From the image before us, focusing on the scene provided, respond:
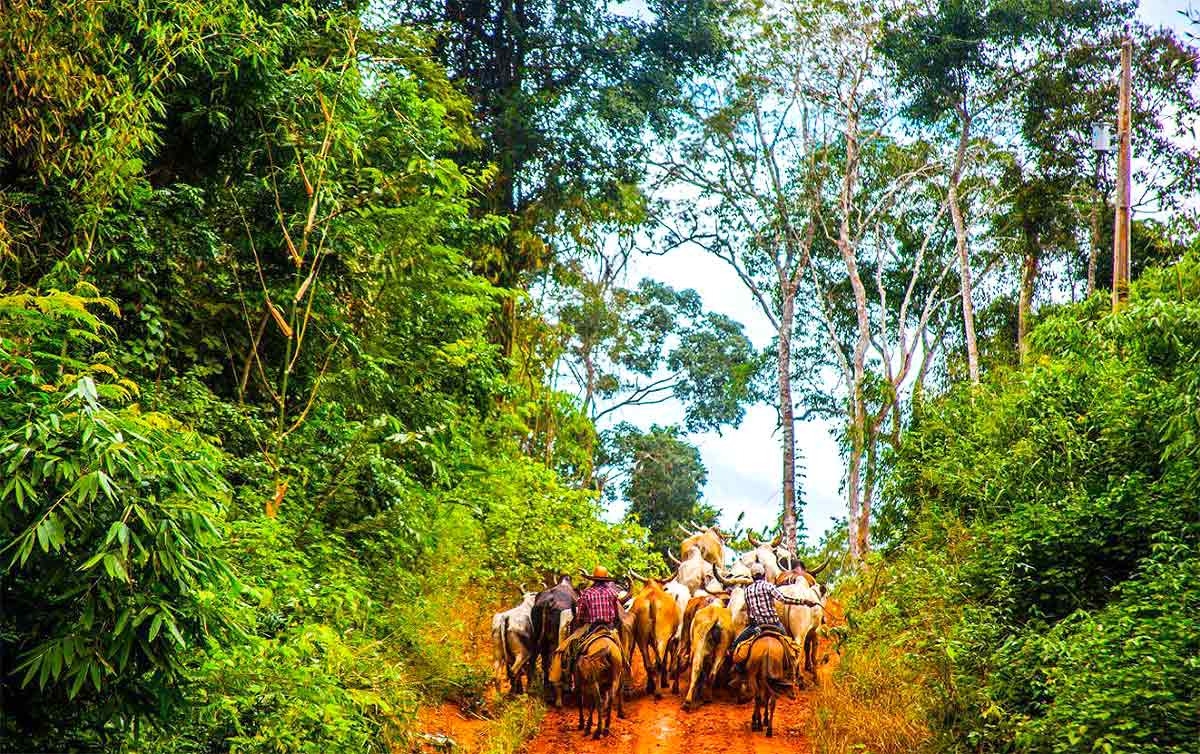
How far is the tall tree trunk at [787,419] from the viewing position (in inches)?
1054

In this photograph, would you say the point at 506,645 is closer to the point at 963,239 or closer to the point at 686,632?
the point at 686,632

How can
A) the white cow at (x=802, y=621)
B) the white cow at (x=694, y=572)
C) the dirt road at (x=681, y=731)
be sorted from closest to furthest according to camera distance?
the dirt road at (x=681, y=731) → the white cow at (x=802, y=621) → the white cow at (x=694, y=572)

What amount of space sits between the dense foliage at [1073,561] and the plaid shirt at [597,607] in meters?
2.51

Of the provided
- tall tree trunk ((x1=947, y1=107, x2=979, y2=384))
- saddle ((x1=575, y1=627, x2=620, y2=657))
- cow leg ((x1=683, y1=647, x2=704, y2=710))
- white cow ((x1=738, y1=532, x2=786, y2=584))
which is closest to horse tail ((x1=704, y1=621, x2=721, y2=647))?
cow leg ((x1=683, y1=647, x2=704, y2=710))

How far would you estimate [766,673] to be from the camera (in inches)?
432

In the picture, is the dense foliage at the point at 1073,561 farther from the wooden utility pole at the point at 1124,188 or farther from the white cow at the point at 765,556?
the white cow at the point at 765,556

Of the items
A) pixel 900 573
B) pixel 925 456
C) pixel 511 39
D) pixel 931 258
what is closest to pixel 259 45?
pixel 900 573

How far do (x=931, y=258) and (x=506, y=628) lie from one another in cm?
2138

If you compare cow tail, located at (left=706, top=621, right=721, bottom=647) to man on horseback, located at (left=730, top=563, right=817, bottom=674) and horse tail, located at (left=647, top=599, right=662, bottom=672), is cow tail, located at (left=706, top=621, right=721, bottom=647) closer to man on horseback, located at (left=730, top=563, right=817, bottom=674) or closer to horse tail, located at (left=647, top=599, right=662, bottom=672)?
man on horseback, located at (left=730, top=563, right=817, bottom=674)

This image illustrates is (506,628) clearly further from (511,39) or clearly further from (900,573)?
(511,39)

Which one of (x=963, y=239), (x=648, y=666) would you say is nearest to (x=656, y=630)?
(x=648, y=666)

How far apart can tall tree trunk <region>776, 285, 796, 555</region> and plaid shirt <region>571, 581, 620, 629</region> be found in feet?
47.5

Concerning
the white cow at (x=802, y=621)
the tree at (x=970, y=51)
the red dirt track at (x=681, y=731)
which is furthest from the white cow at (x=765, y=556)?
the tree at (x=970, y=51)

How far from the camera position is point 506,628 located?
12406 mm
